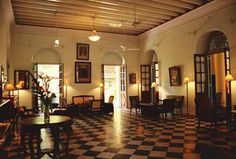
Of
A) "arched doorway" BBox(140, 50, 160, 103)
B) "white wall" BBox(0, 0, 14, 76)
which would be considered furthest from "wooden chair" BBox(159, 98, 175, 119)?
"white wall" BBox(0, 0, 14, 76)

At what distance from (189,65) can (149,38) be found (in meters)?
3.71

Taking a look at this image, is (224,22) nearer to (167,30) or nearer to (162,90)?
(167,30)

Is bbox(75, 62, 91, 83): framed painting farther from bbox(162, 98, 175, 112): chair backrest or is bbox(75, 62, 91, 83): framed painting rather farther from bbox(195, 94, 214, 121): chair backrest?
bbox(195, 94, 214, 121): chair backrest

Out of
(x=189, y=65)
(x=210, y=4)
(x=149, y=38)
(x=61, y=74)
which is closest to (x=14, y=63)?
(x=61, y=74)

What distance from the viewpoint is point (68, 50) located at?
1214 cm

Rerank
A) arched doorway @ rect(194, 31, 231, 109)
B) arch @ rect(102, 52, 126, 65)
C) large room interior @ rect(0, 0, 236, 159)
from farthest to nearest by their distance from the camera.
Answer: arch @ rect(102, 52, 126, 65)
arched doorway @ rect(194, 31, 231, 109)
large room interior @ rect(0, 0, 236, 159)

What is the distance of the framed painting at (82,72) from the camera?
40.2 ft

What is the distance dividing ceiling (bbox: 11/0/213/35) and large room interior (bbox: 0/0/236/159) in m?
0.04

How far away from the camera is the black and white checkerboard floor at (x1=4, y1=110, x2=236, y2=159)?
14.8 feet

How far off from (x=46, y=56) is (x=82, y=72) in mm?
2163

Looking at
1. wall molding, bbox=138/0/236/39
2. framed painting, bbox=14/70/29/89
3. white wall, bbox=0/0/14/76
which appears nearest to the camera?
white wall, bbox=0/0/14/76

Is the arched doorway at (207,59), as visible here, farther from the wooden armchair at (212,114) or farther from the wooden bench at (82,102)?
the wooden bench at (82,102)

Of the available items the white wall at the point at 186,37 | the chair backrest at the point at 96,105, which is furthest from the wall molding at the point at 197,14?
the chair backrest at the point at 96,105

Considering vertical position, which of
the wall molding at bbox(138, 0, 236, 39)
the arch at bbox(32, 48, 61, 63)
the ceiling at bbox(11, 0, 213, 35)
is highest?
the ceiling at bbox(11, 0, 213, 35)
